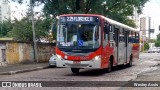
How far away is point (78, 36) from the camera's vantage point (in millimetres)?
A: 19219

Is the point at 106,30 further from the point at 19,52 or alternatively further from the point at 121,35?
the point at 19,52

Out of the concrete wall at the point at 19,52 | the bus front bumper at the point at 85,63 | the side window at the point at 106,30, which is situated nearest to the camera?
the bus front bumper at the point at 85,63

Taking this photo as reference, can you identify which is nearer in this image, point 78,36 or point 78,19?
point 78,36

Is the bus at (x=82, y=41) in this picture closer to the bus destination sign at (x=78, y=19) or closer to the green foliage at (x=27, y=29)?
the bus destination sign at (x=78, y=19)

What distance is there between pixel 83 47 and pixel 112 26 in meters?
3.51

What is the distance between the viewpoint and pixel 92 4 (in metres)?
38.2

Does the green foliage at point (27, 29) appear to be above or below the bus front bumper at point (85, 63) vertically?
above

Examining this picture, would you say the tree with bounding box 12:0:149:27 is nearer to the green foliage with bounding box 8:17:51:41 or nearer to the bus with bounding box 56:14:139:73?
the green foliage with bounding box 8:17:51:41

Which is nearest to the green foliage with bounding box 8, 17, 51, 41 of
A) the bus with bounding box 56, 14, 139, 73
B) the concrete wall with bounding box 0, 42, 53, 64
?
the concrete wall with bounding box 0, 42, 53, 64

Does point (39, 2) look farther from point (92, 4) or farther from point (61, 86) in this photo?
point (61, 86)

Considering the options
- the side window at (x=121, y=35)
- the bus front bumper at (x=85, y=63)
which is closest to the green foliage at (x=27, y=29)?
the side window at (x=121, y=35)

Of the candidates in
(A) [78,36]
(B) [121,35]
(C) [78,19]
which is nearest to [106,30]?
(C) [78,19]

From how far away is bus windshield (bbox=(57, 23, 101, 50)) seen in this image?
19.2 meters

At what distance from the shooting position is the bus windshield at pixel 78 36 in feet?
62.9
